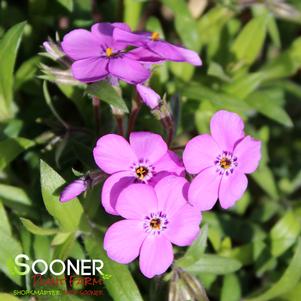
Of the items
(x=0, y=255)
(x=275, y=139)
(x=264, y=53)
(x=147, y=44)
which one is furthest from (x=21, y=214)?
(x=264, y=53)

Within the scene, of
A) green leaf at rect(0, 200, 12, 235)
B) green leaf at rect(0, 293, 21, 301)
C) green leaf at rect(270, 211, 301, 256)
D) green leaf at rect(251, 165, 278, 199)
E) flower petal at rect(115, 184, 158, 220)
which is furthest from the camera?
green leaf at rect(251, 165, 278, 199)

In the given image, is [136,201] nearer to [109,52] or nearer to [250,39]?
[109,52]

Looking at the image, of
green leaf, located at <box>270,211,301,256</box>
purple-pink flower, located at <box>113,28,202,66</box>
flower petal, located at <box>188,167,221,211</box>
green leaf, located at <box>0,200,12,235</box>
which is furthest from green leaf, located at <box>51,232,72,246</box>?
green leaf, located at <box>270,211,301,256</box>

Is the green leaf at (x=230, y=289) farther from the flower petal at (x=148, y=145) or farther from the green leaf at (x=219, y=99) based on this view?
the flower petal at (x=148, y=145)

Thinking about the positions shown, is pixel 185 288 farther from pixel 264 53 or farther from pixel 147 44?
pixel 264 53

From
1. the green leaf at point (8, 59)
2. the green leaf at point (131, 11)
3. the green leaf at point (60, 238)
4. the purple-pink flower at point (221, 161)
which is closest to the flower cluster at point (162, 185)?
the purple-pink flower at point (221, 161)

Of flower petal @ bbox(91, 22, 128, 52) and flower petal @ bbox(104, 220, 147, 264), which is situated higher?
flower petal @ bbox(91, 22, 128, 52)

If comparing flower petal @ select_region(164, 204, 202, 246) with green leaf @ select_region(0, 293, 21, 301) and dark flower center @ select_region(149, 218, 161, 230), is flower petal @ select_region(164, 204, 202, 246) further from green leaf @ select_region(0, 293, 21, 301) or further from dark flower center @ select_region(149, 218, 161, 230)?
green leaf @ select_region(0, 293, 21, 301)
